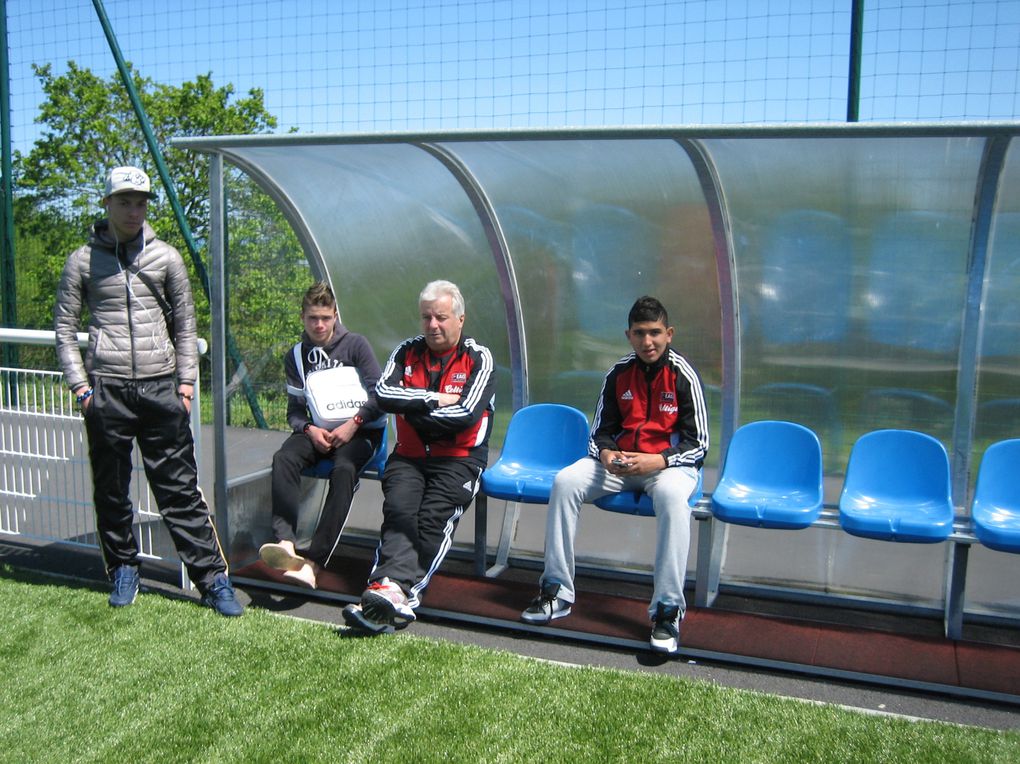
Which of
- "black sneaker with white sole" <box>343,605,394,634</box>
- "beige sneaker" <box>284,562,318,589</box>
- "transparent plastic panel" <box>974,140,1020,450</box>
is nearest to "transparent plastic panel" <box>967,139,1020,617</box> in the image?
"transparent plastic panel" <box>974,140,1020,450</box>

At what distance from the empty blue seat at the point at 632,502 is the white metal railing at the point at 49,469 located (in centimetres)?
221

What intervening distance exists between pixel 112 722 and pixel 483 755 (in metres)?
1.40

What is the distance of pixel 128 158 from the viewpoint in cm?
1147

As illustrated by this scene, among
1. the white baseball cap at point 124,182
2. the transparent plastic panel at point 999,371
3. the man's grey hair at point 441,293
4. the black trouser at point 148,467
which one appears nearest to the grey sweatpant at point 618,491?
the man's grey hair at point 441,293

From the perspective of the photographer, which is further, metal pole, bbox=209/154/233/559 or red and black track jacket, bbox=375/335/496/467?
metal pole, bbox=209/154/233/559

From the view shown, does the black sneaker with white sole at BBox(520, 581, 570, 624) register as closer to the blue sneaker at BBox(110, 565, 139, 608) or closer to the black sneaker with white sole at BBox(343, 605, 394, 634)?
the black sneaker with white sole at BBox(343, 605, 394, 634)

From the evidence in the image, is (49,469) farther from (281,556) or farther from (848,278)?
(848,278)

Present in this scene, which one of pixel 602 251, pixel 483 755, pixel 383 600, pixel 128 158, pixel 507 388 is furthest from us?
pixel 128 158

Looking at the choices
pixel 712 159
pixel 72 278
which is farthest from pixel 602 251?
pixel 72 278

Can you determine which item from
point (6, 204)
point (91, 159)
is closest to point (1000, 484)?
point (6, 204)

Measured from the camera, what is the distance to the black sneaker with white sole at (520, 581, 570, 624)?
170 inches

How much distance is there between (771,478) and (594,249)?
152 centimetres

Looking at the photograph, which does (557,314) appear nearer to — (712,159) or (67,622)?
(712,159)

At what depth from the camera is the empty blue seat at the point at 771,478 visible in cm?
421
